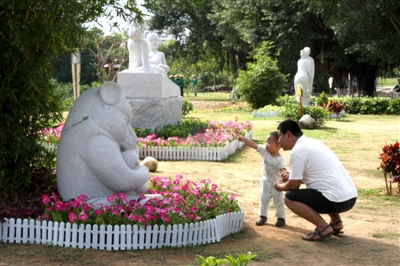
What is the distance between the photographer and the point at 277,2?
3559cm

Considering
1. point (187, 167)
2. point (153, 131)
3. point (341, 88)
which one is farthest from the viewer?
point (341, 88)

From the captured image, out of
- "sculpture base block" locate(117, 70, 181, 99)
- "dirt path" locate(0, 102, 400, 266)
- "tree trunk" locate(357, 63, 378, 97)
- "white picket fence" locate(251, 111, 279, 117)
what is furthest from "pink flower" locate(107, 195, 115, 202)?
"tree trunk" locate(357, 63, 378, 97)

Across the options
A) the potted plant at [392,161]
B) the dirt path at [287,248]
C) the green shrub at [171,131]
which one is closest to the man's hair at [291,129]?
the dirt path at [287,248]

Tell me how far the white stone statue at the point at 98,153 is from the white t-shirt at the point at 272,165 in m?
1.42

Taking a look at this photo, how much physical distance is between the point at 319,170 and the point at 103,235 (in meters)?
2.29

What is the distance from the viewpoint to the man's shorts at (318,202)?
249 inches

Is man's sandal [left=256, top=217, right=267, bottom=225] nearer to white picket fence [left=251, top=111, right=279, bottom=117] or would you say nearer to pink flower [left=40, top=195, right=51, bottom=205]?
pink flower [left=40, top=195, right=51, bottom=205]

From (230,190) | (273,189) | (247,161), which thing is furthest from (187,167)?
(273,189)

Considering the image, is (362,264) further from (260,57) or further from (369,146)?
(260,57)

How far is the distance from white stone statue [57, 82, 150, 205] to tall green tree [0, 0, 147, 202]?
0.43 meters

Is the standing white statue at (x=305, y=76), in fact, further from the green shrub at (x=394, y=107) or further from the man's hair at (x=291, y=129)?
the man's hair at (x=291, y=129)

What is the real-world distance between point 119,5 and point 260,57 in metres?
21.3

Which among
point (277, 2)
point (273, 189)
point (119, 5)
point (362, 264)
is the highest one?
point (277, 2)

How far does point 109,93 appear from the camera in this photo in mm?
6387
